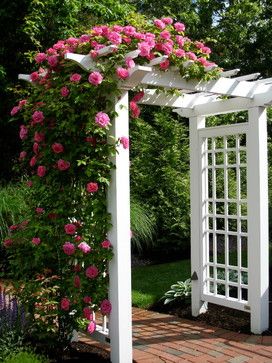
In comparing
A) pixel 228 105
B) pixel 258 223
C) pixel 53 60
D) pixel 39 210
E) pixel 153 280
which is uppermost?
pixel 53 60

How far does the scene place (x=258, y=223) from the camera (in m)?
4.30

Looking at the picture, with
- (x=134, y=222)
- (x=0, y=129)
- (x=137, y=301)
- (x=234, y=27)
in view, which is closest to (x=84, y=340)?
(x=137, y=301)

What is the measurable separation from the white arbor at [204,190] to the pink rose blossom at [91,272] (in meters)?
0.12

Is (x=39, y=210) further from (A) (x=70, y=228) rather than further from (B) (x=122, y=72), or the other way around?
(B) (x=122, y=72)

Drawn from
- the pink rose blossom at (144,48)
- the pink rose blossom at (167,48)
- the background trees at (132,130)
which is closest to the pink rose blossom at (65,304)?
the pink rose blossom at (144,48)

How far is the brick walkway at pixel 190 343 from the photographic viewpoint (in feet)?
12.0

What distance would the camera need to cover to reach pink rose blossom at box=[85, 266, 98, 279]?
11.0ft

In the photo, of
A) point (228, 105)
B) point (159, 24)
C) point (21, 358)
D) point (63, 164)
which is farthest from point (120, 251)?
point (228, 105)

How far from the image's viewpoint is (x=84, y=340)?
4.07 metres

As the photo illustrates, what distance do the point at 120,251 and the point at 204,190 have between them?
1.75 m

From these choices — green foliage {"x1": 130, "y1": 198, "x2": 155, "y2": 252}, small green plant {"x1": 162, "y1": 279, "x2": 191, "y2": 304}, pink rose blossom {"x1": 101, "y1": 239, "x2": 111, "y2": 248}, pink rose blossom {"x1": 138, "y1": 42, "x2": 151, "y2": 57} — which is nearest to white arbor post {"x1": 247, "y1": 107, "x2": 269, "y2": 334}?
small green plant {"x1": 162, "y1": 279, "x2": 191, "y2": 304}

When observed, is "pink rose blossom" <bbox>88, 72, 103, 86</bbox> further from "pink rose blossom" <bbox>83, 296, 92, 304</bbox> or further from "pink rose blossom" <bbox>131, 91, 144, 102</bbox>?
"pink rose blossom" <bbox>83, 296, 92, 304</bbox>

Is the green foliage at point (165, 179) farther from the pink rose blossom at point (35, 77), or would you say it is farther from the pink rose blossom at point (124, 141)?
the pink rose blossom at point (124, 141)

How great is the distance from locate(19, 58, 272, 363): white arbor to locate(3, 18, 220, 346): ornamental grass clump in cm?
8
